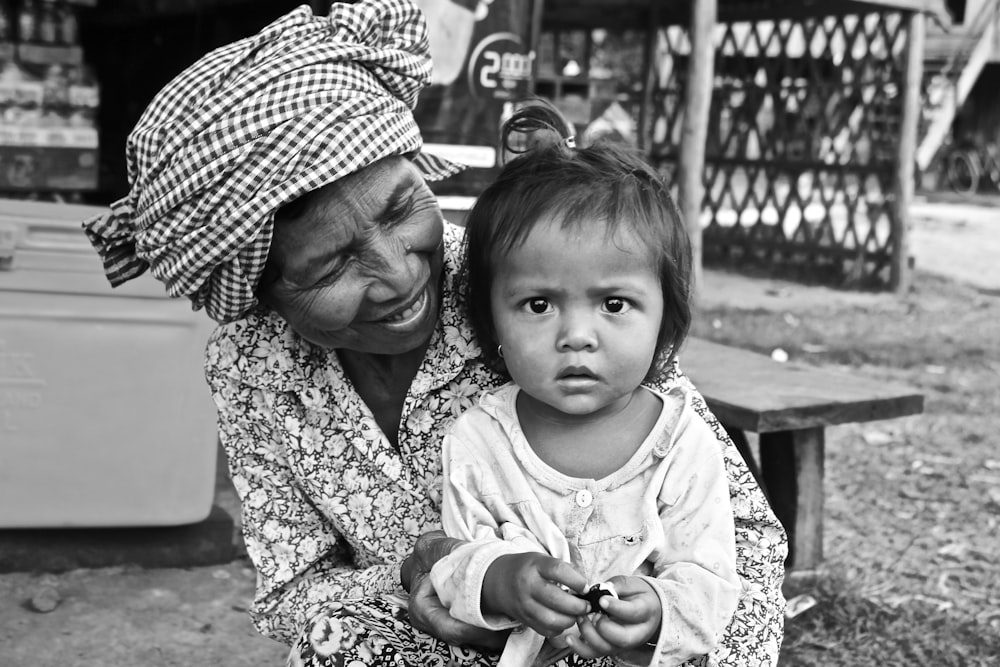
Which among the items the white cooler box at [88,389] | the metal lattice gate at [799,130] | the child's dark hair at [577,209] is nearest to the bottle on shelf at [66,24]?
the white cooler box at [88,389]

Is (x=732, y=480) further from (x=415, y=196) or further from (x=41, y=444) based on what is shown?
(x=41, y=444)

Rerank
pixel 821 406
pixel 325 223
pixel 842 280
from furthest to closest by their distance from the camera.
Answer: pixel 842 280, pixel 821 406, pixel 325 223

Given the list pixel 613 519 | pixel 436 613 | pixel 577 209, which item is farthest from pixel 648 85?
pixel 436 613

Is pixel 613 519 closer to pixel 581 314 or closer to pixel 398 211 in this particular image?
pixel 581 314

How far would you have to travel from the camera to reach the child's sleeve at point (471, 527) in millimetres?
1647

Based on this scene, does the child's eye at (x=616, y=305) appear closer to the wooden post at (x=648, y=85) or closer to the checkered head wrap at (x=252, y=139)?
the checkered head wrap at (x=252, y=139)

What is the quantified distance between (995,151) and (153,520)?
698 inches

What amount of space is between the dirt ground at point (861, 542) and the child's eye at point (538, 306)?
1.67 m

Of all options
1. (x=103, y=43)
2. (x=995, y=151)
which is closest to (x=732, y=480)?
(x=103, y=43)

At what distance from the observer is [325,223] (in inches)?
72.9

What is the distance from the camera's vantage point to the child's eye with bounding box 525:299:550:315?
1.77m

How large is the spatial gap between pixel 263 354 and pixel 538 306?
23.2 inches

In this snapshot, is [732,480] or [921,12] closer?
[732,480]

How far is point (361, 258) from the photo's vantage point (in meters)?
1.89
